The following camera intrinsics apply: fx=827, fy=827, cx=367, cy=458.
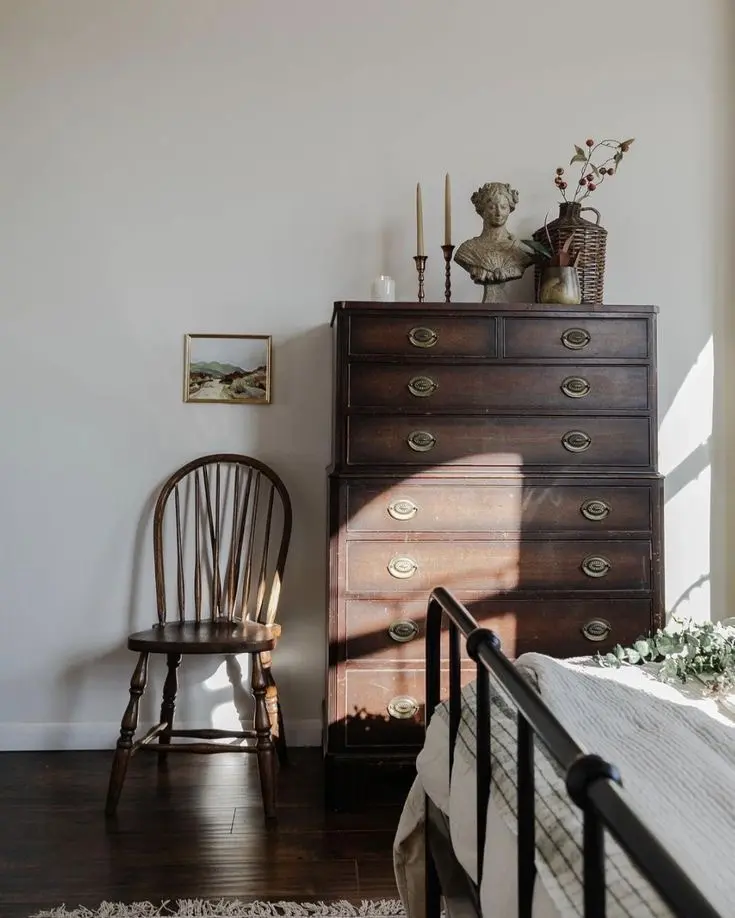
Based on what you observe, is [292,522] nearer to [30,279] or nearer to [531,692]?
[30,279]

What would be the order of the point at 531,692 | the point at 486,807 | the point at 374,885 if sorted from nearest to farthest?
the point at 531,692 → the point at 486,807 → the point at 374,885

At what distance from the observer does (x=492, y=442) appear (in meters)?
2.64

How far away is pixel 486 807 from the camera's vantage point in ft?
3.87

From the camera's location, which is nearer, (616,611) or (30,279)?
(616,611)

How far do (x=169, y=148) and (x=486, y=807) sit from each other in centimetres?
274

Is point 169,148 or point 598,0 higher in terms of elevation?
point 598,0

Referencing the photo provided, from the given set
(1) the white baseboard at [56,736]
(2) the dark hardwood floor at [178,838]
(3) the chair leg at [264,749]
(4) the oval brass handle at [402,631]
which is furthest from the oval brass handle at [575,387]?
(1) the white baseboard at [56,736]

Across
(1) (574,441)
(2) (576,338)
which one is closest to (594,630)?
(1) (574,441)

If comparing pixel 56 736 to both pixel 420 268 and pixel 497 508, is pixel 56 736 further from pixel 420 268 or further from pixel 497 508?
pixel 420 268

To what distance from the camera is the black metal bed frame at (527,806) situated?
56 cm

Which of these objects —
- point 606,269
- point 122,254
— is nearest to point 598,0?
point 606,269

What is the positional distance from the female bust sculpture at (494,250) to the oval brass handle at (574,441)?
0.57 m

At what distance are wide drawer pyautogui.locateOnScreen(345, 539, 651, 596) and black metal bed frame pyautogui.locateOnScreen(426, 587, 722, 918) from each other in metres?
0.89

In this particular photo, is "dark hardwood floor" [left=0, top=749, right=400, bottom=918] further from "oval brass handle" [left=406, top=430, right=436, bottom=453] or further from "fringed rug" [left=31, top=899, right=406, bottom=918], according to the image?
"oval brass handle" [left=406, top=430, right=436, bottom=453]
